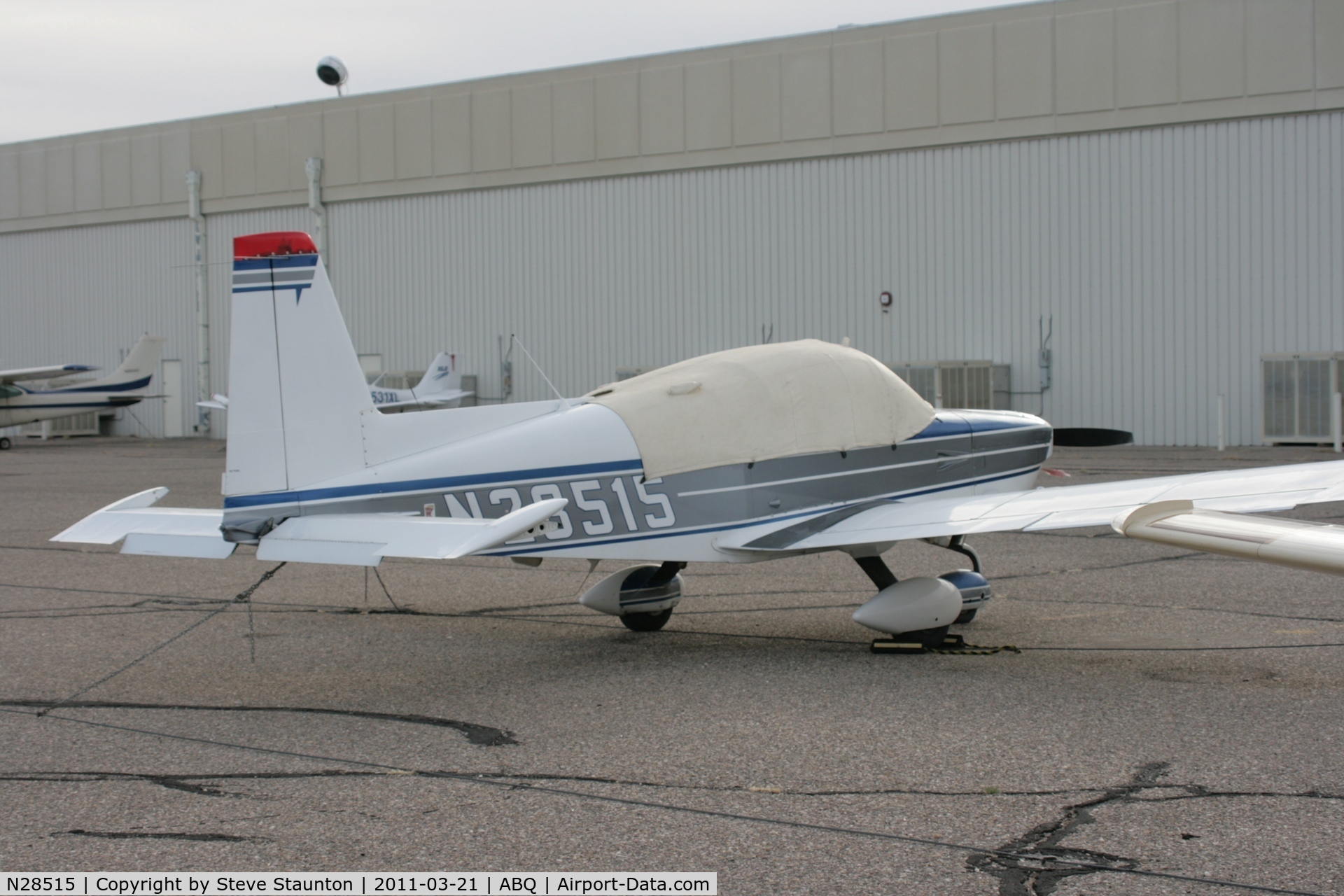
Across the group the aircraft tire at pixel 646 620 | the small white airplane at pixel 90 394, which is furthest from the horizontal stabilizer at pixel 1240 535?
the small white airplane at pixel 90 394

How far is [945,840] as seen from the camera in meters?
4.21

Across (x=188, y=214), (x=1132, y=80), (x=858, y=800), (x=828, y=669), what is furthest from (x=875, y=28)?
(x=858, y=800)

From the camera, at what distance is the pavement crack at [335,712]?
570cm

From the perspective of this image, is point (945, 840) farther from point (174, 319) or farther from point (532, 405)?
point (174, 319)

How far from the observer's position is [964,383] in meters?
27.6

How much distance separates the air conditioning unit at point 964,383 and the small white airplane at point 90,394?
22.3 metres

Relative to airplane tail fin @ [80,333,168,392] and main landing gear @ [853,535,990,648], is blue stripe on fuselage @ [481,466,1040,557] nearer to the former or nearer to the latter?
main landing gear @ [853,535,990,648]

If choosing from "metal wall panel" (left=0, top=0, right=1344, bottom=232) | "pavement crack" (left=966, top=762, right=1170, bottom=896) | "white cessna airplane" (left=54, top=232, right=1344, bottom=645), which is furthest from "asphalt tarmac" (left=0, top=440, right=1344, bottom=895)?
"metal wall panel" (left=0, top=0, right=1344, bottom=232)

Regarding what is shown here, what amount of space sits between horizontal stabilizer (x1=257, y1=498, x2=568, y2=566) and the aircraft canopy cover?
1.14 m

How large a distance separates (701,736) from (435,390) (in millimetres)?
26683

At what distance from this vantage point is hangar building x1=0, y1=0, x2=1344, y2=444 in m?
25.5

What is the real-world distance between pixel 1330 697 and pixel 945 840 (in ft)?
10.1

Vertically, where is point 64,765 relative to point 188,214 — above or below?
below

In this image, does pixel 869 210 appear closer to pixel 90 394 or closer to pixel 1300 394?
pixel 1300 394
